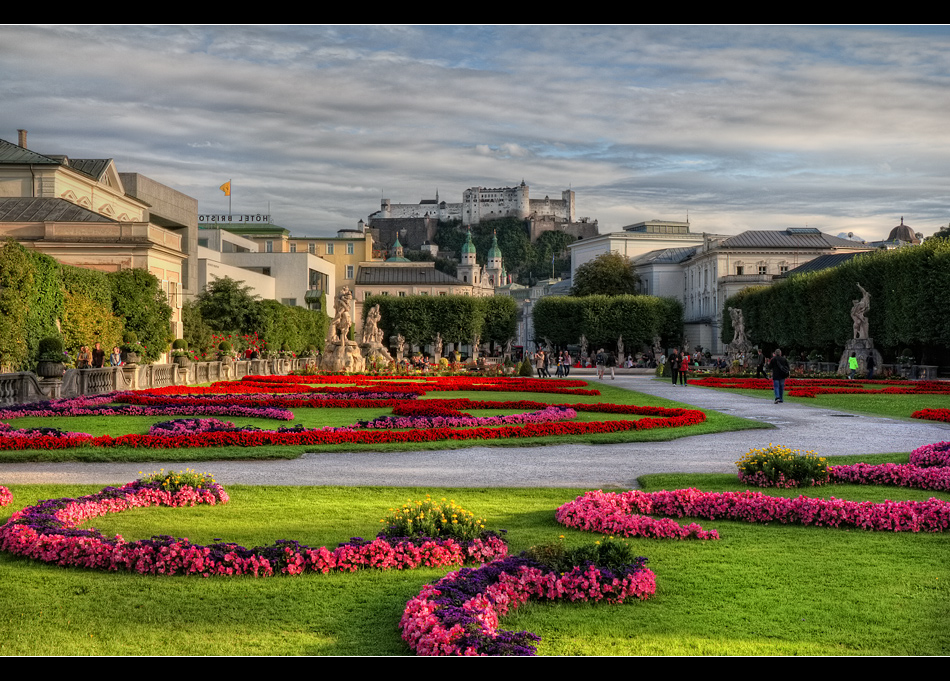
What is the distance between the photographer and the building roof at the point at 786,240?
306 feet

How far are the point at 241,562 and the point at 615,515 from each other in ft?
11.0

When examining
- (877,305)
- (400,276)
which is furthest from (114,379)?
(400,276)

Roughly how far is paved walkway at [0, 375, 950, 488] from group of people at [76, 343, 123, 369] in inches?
768

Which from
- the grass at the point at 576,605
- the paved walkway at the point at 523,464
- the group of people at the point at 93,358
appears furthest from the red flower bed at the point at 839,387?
the grass at the point at 576,605

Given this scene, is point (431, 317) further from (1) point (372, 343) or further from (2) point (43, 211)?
(2) point (43, 211)

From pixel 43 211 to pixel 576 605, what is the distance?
45.8 meters

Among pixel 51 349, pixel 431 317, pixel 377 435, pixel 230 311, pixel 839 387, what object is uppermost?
pixel 431 317

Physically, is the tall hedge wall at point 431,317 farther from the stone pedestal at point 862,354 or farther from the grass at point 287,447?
the grass at point 287,447

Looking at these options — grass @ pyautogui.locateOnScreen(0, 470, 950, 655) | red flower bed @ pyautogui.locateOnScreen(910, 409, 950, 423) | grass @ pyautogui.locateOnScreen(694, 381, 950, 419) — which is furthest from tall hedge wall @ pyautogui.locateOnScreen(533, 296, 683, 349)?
grass @ pyautogui.locateOnScreen(0, 470, 950, 655)

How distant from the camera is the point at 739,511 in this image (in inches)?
363

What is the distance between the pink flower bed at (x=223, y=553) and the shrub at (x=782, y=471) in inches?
183

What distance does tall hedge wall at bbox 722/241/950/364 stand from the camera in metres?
43.4
